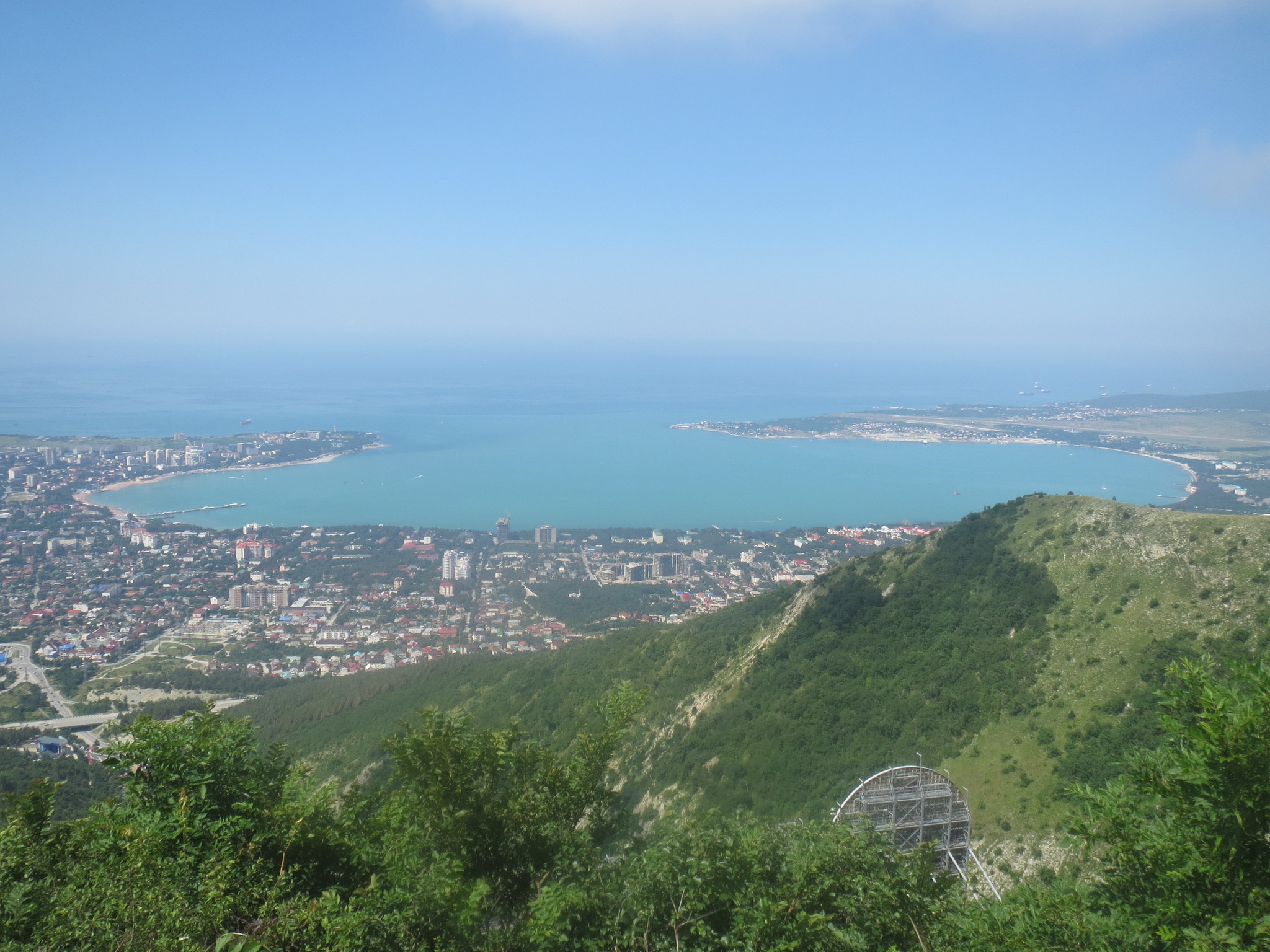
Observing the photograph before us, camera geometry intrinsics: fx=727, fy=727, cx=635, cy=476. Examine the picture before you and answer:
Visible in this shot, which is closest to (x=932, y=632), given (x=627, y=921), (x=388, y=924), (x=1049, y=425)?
(x=627, y=921)

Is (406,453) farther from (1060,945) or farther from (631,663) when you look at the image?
(1060,945)

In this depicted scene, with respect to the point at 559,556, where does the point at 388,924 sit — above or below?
above

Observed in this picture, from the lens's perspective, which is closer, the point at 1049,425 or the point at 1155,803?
the point at 1155,803

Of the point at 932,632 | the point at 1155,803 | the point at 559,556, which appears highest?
the point at 1155,803

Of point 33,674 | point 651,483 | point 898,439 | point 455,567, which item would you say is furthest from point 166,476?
point 898,439

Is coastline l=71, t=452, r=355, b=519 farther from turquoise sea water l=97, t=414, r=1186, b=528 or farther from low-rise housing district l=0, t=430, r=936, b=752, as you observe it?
turquoise sea water l=97, t=414, r=1186, b=528

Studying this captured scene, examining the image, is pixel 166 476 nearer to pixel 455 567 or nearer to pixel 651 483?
pixel 455 567
